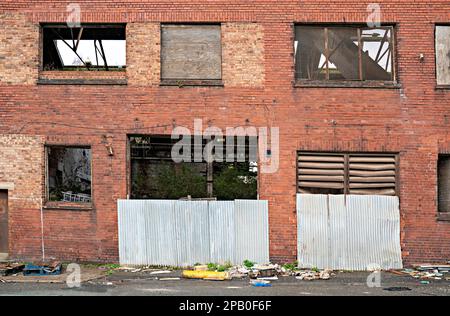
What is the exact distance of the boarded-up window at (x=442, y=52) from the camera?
1221 cm

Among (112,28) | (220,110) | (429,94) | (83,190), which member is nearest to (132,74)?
(112,28)

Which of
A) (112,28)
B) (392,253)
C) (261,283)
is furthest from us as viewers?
(112,28)

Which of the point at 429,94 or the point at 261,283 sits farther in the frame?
the point at 429,94

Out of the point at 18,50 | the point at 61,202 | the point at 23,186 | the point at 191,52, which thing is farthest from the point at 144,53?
the point at 23,186

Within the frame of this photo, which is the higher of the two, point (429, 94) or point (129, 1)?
point (129, 1)

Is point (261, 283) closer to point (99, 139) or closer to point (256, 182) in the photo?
point (256, 182)

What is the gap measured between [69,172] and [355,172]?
7.51m

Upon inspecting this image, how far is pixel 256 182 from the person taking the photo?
479 inches

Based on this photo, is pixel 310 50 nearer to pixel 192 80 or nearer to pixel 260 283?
pixel 192 80

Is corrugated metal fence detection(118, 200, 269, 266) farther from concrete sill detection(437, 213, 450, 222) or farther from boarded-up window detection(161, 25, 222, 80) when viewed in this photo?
concrete sill detection(437, 213, 450, 222)

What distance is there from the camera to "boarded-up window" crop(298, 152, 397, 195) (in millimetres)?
11984

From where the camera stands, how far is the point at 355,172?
11977 mm

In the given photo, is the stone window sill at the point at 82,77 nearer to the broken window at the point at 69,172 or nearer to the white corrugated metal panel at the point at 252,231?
the broken window at the point at 69,172

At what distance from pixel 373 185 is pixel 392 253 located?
5.73 feet
